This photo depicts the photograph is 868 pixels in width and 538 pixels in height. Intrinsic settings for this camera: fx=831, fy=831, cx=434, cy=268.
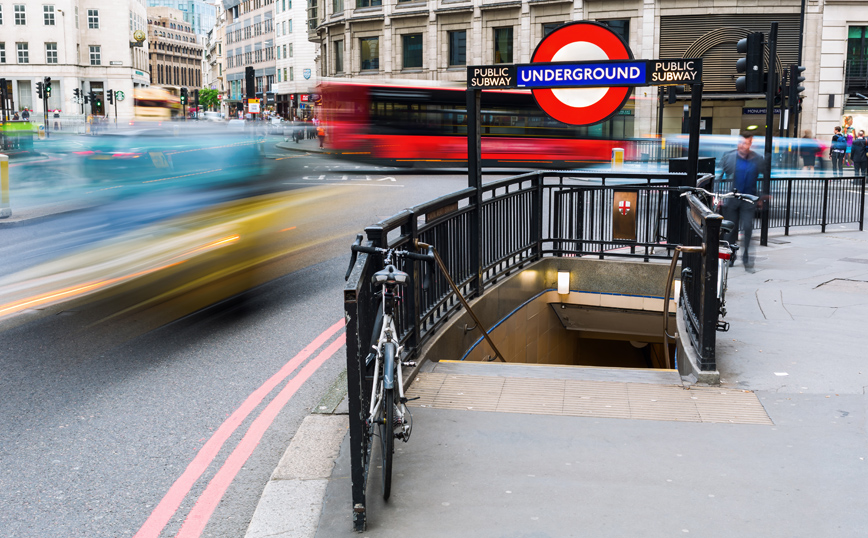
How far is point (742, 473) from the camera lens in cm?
418

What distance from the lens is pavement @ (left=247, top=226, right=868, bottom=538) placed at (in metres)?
3.69

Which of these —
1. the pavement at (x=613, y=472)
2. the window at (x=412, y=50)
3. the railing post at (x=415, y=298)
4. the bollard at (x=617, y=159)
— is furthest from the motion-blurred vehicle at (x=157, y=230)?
the window at (x=412, y=50)

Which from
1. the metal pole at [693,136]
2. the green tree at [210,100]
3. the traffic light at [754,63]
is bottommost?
the metal pole at [693,136]

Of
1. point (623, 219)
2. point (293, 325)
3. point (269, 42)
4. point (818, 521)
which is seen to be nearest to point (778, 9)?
point (623, 219)

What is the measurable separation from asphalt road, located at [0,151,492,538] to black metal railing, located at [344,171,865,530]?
86 centimetres

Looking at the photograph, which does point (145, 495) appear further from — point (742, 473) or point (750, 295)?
point (750, 295)

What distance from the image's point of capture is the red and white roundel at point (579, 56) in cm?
736

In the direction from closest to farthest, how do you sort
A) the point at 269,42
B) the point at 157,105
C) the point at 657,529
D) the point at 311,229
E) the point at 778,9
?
the point at 657,529 → the point at 311,229 → the point at 157,105 → the point at 778,9 → the point at 269,42

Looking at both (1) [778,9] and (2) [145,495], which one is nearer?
(2) [145,495]

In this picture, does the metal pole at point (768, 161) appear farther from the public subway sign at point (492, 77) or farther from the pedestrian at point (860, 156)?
the pedestrian at point (860, 156)

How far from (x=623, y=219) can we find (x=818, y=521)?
257 inches

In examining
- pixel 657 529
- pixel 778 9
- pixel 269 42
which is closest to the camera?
pixel 657 529

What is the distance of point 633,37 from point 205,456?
39.6 metres

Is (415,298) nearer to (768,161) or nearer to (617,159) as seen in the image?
(768,161)
